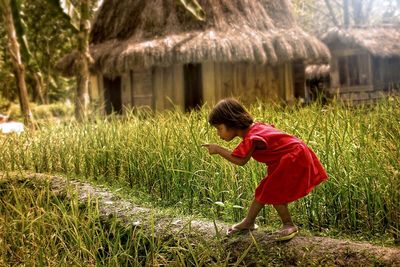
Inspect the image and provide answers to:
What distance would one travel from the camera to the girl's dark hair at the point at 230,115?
265 cm

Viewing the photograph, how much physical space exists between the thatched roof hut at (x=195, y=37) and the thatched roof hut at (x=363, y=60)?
317 cm

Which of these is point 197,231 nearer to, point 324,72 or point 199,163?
point 199,163

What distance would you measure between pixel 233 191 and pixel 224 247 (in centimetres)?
76

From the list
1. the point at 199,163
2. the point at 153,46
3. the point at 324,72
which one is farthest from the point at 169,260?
the point at 324,72

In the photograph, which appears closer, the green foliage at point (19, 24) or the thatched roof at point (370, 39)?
the green foliage at point (19, 24)

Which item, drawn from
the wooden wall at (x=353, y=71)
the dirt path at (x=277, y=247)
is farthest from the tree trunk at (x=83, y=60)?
the wooden wall at (x=353, y=71)

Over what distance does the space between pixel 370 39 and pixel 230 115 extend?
13114 millimetres

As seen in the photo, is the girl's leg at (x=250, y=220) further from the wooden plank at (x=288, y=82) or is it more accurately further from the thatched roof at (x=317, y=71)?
the thatched roof at (x=317, y=71)

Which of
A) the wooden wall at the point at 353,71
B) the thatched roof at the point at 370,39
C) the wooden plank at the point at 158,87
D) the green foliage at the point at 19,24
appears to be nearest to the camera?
the green foliage at the point at 19,24

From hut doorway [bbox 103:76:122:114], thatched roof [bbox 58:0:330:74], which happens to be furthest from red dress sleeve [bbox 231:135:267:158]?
hut doorway [bbox 103:76:122:114]

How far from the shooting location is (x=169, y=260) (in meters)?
2.96

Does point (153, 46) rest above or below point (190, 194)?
above

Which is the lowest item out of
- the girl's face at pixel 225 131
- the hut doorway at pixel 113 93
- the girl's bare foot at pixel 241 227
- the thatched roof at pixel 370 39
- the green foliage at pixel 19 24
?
the girl's bare foot at pixel 241 227

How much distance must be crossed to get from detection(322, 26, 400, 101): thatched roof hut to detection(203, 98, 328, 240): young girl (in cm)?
1246
